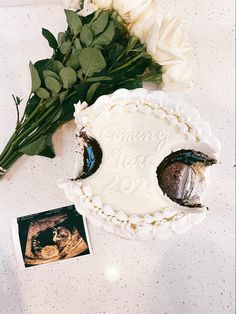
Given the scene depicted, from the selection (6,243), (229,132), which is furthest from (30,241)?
(229,132)

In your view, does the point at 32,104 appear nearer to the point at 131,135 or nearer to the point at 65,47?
the point at 65,47

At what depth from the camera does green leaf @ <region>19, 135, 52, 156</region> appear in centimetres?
94

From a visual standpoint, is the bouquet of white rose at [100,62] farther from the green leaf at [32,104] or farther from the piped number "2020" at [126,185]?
the piped number "2020" at [126,185]

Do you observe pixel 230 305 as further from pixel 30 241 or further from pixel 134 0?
pixel 134 0

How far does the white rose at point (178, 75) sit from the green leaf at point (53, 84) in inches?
9.5

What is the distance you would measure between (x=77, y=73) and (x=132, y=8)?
18 cm

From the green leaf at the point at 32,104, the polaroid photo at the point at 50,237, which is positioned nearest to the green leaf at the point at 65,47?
the green leaf at the point at 32,104

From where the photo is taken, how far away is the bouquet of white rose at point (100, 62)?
2.88 ft

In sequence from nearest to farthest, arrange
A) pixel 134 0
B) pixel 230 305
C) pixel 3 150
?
pixel 134 0
pixel 3 150
pixel 230 305

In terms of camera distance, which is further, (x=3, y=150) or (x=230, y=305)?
(x=230, y=305)

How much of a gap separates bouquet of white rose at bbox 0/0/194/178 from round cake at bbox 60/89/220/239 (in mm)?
74

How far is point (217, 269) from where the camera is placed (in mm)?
1118

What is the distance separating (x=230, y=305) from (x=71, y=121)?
0.65 m

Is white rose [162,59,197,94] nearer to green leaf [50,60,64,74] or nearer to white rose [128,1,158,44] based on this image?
white rose [128,1,158,44]
